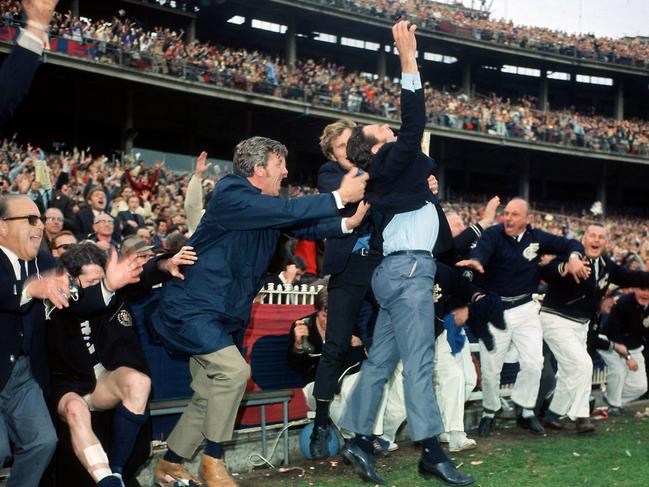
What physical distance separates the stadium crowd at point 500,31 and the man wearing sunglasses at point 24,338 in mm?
28161

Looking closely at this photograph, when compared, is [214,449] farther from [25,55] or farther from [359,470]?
[25,55]

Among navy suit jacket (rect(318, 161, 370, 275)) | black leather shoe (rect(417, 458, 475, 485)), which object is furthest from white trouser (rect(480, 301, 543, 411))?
black leather shoe (rect(417, 458, 475, 485))

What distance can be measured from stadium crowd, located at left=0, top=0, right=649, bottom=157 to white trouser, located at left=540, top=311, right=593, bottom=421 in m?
18.9

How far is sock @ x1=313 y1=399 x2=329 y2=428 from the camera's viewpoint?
5.45 metres

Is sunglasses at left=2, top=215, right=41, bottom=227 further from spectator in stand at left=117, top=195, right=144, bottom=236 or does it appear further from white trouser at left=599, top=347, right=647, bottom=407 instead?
white trouser at left=599, top=347, right=647, bottom=407

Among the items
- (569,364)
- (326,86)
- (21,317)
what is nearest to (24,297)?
(21,317)

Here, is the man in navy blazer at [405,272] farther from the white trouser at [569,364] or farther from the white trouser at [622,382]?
the white trouser at [622,382]

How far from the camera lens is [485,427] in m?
6.87

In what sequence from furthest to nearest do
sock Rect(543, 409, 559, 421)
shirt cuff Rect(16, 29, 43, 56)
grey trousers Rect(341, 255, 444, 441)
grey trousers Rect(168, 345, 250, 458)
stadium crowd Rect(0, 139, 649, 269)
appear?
stadium crowd Rect(0, 139, 649, 269) → sock Rect(543, 409, 559, 421) → grey trousers Rect(341, 255, 444, 441) → grey trousers Rect(168, 345, 250, 458) → shirt cuff Rect(16, 29, 43, 56)

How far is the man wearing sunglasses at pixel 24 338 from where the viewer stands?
3.88 metres

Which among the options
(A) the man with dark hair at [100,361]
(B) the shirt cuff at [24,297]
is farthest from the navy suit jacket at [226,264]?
(B) the shirt cuff at [24,297]

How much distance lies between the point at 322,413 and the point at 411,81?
98.0 inches

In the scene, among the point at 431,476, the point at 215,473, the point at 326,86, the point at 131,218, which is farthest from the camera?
the point at 326,86

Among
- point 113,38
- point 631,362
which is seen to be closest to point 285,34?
point 113,38
